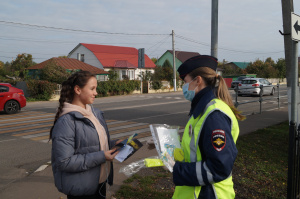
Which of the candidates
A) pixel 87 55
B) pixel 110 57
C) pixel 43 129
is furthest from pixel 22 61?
pixel 43 129

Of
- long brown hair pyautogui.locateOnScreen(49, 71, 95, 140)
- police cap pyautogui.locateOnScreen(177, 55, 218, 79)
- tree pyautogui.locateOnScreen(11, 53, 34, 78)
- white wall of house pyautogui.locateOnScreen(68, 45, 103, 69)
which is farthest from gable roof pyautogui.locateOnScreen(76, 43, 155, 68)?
police cap pyautogui.locateOnScreen(177, 55, 218, 79)

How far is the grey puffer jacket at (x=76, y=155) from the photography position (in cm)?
222

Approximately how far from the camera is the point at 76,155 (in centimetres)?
228

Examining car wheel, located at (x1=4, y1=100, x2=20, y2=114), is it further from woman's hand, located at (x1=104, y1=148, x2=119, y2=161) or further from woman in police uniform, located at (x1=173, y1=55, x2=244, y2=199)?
woman in police uniform, located at (x1=173, y1=55, x2=244, y2=199)

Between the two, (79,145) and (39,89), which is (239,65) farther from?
(79,145)

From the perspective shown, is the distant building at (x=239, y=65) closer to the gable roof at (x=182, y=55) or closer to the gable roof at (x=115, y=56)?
the gable roof at (x=182, y=55)

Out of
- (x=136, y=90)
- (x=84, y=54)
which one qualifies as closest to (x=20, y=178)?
(x=136, y=90)

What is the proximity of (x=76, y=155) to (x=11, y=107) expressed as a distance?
512 inches

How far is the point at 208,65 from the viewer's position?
2.11m

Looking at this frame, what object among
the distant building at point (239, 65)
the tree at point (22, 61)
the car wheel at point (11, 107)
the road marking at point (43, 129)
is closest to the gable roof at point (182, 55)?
the distant building at point (239, 65)

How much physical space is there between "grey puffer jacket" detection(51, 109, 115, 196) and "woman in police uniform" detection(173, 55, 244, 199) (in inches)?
29.2

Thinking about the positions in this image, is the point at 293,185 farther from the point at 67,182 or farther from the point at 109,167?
the point at 67,182

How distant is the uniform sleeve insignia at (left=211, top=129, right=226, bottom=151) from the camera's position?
1.77 metres

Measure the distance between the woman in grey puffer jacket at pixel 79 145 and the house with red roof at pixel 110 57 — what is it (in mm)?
43224
